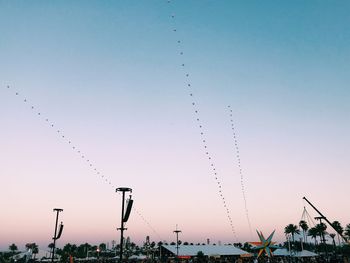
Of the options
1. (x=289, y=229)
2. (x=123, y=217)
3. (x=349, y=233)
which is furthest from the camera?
(x=289, y=229)

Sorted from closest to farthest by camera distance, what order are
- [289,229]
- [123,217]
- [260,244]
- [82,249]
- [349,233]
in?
[123,217]
[260,244]
[349,233]
[289,229]
[82,249]

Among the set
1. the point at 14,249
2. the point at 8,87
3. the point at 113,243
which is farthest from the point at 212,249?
the point at 14,249

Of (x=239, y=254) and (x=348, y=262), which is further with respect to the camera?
(x=239, y=254)

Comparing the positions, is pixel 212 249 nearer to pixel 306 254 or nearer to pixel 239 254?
pixel 239 254

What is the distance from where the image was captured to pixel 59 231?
33719 mm

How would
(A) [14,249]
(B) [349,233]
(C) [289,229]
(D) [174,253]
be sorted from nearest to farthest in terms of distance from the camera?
(D) [174,253], (B) [349,233], (C) [289,229], (A) [14,249]

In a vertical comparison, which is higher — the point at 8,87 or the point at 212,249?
the point at 8,87

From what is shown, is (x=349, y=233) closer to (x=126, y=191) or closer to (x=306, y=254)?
(x=306, y=254)

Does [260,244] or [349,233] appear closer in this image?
[260,244]

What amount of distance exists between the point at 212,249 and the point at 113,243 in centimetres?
12052

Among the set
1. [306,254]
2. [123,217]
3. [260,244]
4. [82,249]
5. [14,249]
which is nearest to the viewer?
[123,217]

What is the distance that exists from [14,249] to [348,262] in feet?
709

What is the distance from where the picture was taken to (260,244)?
28.6 meters

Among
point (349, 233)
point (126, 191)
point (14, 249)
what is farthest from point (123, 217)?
point (14, 249)
